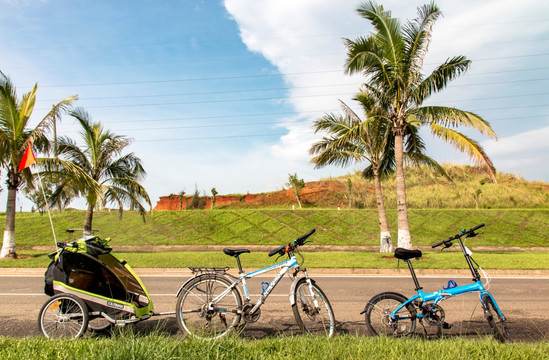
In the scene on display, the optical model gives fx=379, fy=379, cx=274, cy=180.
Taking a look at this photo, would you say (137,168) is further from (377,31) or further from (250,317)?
(250,317)

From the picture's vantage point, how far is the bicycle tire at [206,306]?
4.66 meters

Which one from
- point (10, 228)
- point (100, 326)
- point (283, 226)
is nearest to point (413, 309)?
point (100, 326)

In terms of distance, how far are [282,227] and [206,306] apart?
22238 mm

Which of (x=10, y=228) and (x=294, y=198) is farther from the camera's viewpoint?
(x=294, y=198)

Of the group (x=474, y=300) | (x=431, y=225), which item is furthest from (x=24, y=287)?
(x=431, y=225)

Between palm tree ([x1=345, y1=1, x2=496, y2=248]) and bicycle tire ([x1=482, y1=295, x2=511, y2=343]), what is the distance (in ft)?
35.2

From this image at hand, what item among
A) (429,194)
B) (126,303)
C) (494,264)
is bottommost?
(494,264)

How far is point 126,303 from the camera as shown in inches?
187

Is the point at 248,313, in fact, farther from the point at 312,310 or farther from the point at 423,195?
the point at 423,195

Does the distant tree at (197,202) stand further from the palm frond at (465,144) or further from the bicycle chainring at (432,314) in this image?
the bicycle chainring at (432,314)

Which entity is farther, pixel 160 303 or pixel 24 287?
pixel 24 287

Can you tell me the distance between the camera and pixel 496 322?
4.38m

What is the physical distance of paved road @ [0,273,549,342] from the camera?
5.29 m

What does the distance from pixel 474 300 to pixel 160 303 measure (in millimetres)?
6070
